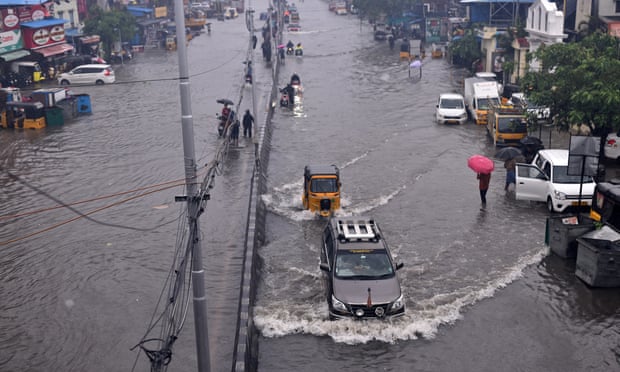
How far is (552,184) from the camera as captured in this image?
67.3 feet

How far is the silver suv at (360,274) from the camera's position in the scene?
13820 millimetres

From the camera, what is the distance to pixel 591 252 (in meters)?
15.4

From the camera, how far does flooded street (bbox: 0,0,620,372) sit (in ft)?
44.2

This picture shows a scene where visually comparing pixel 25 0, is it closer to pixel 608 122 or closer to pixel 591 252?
pixel 608 122

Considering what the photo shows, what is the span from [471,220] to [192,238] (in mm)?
12720

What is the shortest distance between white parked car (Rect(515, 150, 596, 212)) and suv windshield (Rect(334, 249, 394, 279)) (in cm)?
757

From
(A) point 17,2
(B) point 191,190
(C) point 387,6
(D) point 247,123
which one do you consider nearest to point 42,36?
(A) point 17,2

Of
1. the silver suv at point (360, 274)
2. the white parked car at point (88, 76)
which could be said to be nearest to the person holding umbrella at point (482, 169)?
the silver suv at point (360, 274)

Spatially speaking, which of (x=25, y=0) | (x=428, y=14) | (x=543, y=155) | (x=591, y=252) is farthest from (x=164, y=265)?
(x=428, y=14)

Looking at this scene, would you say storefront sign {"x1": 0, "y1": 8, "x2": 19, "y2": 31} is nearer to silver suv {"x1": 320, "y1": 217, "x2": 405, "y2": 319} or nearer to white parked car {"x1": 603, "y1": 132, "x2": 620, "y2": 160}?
white parked car {"x1": 603, "y1": 132, "x2": 620, "y2": 160}

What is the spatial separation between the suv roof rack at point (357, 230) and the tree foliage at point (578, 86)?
10.0 metres

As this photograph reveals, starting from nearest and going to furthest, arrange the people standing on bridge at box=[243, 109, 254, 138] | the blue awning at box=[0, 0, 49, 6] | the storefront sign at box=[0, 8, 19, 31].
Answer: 1. the people standing on bridge at box=[243, 109, 254, 138]
2. the blue awning at box=[0, 0, 49, 6]
3. the storefront sign at box=[0, 8, 19, 31]

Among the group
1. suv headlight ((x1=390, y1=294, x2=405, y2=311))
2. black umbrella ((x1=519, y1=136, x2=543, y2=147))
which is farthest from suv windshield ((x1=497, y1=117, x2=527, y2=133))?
suv headlight ((x1=390, y1=294, x2=405, y2=311))

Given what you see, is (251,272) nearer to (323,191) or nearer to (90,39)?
(323,191)
